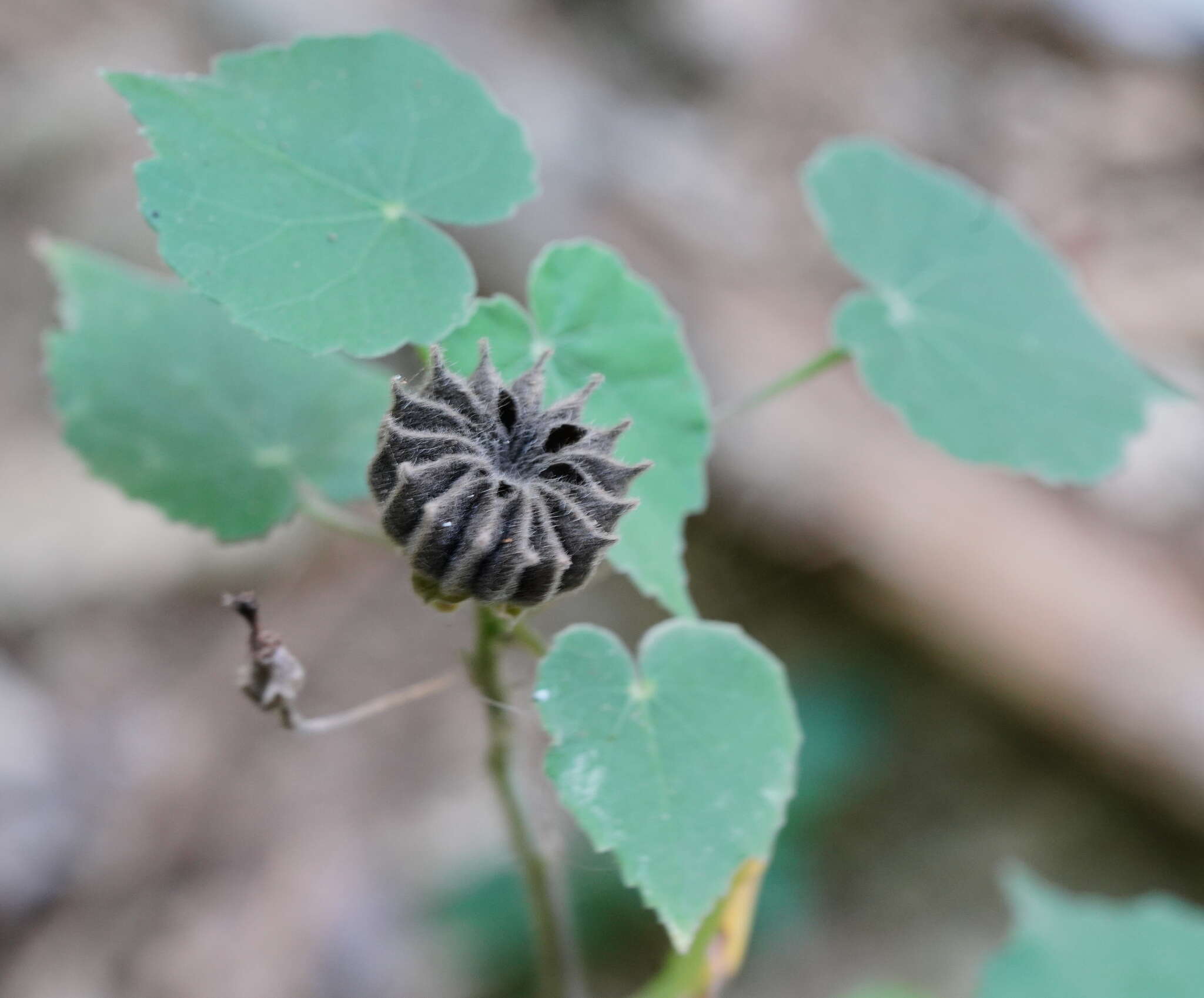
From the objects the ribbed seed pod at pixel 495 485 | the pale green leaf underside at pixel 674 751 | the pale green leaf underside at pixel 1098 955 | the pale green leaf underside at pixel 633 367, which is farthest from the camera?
the pale green leaf underside at pixel 1098 955

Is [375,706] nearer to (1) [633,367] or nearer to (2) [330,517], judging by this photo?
(2) [330,517]

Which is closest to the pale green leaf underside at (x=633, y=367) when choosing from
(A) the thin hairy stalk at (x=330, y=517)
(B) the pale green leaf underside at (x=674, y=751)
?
(B) the pale green leaf underside at (x=674, y=751)

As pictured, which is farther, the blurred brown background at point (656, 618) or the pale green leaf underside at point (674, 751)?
the blurred brown background at point (656, 618)

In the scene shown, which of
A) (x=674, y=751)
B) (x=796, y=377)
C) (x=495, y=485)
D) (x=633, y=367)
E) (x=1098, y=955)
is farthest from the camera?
(x=1098, y=955)

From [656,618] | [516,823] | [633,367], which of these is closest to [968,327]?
[633,367]

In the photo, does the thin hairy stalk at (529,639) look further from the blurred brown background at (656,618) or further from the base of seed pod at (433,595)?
the blurred brown background at (656,618)

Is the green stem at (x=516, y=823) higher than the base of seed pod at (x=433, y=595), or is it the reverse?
the base of seed pod at (x=433, y=595)
